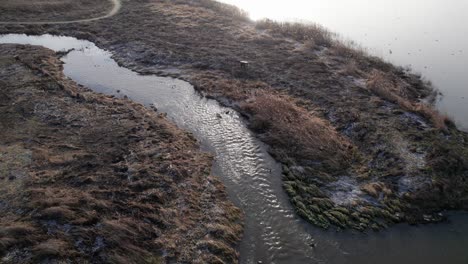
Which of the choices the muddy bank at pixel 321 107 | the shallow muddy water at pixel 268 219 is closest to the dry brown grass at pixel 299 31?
the muddy bank at pixel 321 107

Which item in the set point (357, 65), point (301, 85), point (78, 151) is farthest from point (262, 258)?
point (357, 65)

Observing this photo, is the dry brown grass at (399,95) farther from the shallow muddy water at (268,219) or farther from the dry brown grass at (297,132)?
the shallow muddy water at (268,219)

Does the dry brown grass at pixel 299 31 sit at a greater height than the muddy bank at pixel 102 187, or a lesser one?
greater

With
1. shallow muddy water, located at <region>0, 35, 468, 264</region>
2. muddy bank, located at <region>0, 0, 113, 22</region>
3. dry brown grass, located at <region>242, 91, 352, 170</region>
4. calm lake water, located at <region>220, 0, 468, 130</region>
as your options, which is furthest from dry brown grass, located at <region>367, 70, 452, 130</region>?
muddy bank, located at <region>0, 0, 113, 22</region>

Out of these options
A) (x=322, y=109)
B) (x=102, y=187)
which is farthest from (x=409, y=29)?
(x=102, y=187)

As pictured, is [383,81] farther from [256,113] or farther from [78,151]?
[78,151]
